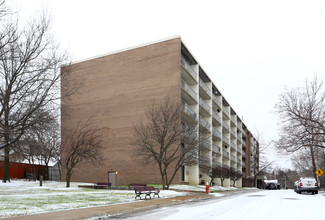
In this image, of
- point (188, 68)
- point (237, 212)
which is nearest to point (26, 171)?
point (188, 68)

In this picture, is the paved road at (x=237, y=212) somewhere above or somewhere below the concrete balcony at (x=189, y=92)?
below

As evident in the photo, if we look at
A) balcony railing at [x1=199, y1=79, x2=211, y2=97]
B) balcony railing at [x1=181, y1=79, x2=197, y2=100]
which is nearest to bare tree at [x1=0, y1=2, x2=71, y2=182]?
balcony railing at [x1=181, y1=79, x2=197, y2=100]

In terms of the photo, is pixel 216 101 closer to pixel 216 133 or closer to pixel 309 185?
pixel 216 133

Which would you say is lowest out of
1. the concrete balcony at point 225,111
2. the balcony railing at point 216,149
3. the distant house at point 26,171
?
the distant house at point 26,171

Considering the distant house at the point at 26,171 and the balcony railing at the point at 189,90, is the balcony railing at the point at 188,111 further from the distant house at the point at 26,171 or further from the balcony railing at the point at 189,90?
the distant house at the point at 26,171

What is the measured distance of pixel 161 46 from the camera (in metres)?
42.0

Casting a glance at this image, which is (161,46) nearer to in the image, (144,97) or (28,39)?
(144,97)

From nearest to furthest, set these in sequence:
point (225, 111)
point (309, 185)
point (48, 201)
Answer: point (48, 201), point (309, 185), point (225, 111)

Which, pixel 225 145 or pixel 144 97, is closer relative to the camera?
pixel 144 97

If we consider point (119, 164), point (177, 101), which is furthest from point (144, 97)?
point (119, 164)

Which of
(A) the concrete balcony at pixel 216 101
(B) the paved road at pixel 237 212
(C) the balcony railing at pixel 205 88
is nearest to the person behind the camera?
(B) the paved road at pixel 237 212

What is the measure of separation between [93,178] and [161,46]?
20.6 metres

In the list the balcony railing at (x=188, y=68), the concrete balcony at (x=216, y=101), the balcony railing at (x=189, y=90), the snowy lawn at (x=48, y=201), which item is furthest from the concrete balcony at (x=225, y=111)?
the snowy lawn at (x=48, y=201)

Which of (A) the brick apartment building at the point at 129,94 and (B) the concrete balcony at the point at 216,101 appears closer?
(A) the brick apartment building at the point at 129,94
